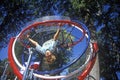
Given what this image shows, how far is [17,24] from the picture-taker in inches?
698

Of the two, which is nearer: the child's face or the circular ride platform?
the child's face

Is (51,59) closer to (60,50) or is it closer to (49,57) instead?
(49,57)

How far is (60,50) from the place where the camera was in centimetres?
857

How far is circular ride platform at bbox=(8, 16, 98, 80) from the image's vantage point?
8188 mm

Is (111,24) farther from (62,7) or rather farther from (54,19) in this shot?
(54,19)

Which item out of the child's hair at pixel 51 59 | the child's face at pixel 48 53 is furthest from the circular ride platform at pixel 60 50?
the child's face at pixel 48 53

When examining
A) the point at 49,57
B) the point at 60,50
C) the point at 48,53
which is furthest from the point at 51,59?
the point at 60,50

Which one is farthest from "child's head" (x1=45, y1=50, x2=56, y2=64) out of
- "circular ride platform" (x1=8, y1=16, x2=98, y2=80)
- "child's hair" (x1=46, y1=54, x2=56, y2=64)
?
"circular ride platform" (x1=8, y1=16, x2=98, y2=80)

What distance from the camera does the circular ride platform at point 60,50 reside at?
8188 mm

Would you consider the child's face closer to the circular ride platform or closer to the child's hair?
the child's hair

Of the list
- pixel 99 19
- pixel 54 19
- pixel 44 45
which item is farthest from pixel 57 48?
pixel 99 19

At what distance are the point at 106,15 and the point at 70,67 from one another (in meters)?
8.09

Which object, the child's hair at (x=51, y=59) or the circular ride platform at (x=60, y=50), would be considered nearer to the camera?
the child's hair at (x=51, y=59)

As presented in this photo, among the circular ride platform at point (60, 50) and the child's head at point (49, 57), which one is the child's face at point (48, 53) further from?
the circular ride platform at point (60, 50)
